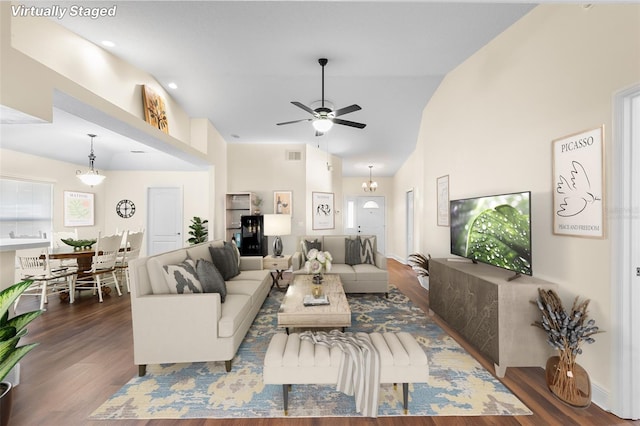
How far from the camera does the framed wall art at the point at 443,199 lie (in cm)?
436

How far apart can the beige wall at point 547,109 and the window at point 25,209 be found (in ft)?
24.3

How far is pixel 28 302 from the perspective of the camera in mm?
4344

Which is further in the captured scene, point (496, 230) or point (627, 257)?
point (496, 230)

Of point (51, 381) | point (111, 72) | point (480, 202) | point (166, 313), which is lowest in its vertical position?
point (51, 381)

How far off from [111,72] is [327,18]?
8.71 feet

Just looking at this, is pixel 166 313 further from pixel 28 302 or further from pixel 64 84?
pixel 28 302

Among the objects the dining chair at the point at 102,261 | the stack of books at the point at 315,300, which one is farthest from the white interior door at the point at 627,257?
the dining chair at the point at 102,261

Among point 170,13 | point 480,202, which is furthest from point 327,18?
point 480,202

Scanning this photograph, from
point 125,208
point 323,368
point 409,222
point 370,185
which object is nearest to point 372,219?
point 370,185

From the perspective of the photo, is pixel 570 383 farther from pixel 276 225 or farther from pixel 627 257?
pixel 276 225

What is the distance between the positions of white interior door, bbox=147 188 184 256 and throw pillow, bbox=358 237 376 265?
15.8ft

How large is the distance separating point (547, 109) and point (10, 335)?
4242 mm

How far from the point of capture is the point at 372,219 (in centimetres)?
904

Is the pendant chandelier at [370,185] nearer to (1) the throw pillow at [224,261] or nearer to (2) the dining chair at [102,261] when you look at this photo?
(1) the throw pillow at [224,261]
